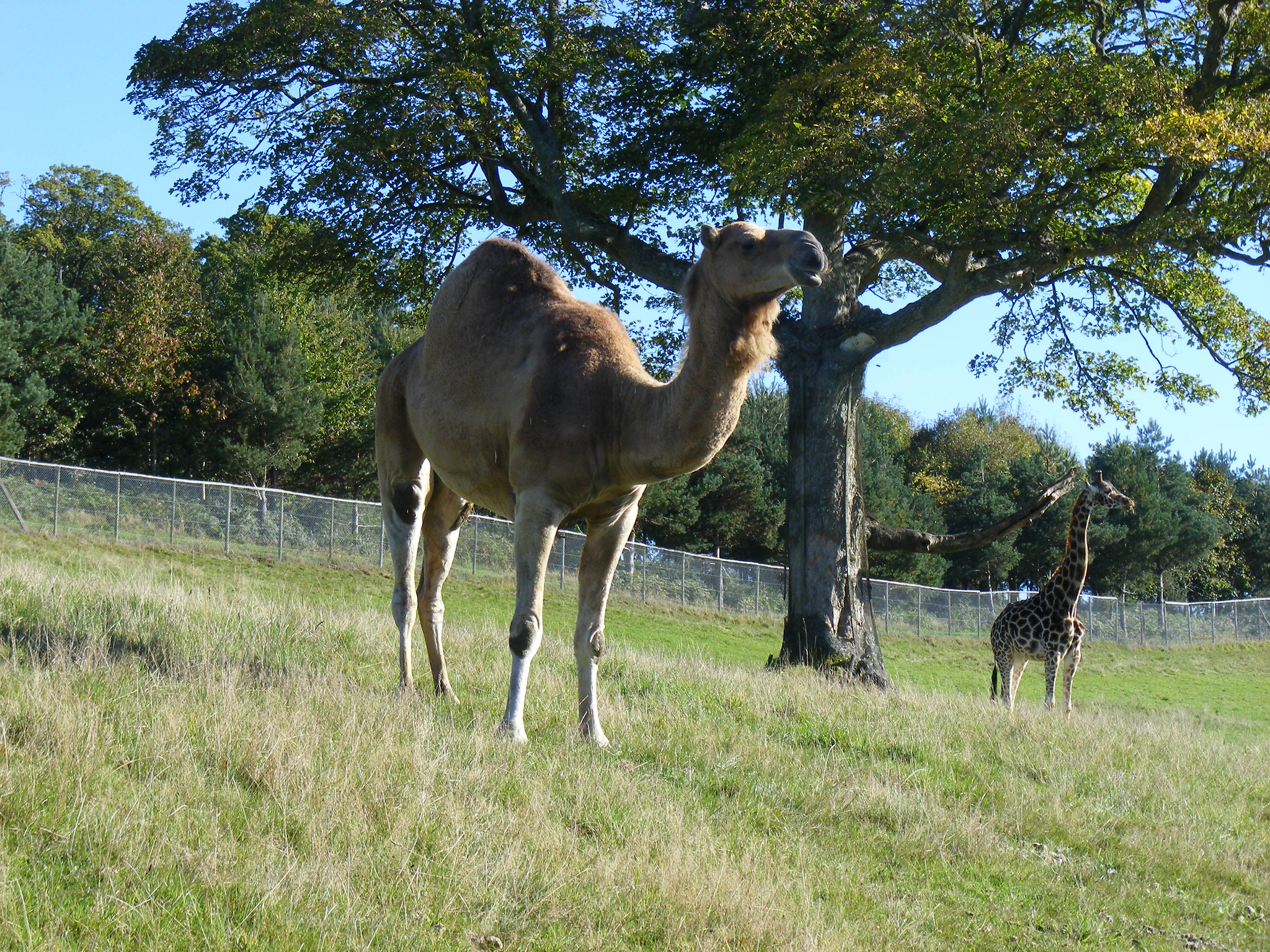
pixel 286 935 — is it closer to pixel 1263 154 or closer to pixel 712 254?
pixel 712 254

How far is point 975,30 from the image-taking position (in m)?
15.3

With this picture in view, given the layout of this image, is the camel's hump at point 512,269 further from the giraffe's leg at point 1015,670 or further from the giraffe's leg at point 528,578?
the giraffe's leg at point 1015,670

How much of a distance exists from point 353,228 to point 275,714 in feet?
40.6

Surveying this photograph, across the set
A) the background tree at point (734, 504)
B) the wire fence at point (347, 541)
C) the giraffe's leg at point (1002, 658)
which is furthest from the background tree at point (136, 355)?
the giraffe's leg at point (1002, 658)

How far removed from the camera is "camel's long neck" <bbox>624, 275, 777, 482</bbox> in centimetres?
636

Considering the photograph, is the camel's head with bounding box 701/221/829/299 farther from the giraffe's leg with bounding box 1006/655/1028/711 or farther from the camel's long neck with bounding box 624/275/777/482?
the giraffe's leg with bounding box 1006/655/1028/711

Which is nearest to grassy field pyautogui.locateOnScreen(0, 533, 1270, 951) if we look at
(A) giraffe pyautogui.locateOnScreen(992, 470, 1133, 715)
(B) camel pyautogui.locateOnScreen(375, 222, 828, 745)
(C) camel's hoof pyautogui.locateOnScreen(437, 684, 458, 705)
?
(C) camel's hoof pyautogui.locateOnScreen(437, 684, 458, 705)

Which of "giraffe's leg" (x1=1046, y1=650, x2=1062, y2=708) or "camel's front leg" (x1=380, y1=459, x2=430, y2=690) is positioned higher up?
"camel's front leg" (x1=380, y1=459, x2=430, y2=690)

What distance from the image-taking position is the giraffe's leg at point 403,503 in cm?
895

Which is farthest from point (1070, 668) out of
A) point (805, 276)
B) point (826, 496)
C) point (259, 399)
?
point (259, 399)

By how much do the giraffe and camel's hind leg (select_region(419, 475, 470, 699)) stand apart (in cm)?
861

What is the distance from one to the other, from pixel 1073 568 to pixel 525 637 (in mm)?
10644

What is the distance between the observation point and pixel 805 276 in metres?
5.86

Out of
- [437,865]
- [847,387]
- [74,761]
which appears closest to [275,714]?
[74,761]
